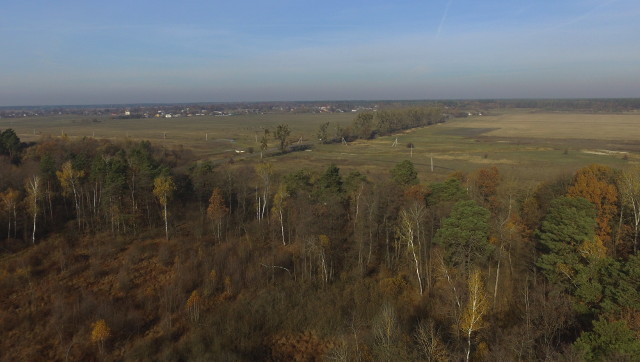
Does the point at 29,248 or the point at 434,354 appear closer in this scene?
the point at 434,354

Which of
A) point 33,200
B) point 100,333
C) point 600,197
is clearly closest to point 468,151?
point 600,197

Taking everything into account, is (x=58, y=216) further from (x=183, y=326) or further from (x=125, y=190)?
(x=183, y=326)

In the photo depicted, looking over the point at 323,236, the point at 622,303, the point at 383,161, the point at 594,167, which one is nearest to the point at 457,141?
the point at 383,161

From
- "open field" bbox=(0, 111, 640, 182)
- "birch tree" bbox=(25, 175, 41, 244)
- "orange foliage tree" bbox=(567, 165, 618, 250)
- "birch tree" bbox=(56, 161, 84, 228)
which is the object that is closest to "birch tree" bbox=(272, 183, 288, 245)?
"birch tree" bbox=(56, 161, 84, 228)

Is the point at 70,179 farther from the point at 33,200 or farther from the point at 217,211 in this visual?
the point at 217,211

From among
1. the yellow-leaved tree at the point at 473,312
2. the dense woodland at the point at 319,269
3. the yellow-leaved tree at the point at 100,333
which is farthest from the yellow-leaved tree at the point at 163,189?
the yellow-leaved tree at the point at 473,312

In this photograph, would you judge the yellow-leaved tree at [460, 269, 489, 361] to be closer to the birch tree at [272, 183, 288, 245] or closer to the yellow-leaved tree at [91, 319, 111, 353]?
the yellow-leaved tree at [91, 319, 111, 353]

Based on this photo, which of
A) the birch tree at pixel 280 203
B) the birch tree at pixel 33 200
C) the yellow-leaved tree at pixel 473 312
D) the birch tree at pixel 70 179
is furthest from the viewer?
the birch tree at pixel 70 179

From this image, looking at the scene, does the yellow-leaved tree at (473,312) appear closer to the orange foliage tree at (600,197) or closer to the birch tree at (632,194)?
the orange foliage tree at (600,197)
